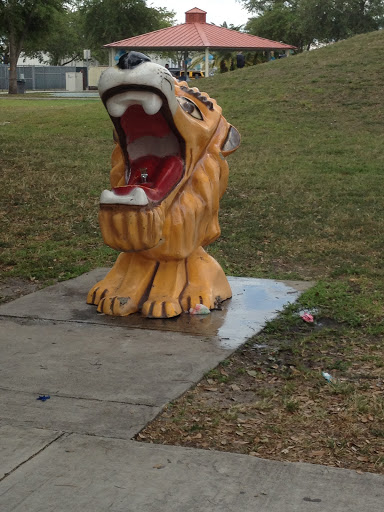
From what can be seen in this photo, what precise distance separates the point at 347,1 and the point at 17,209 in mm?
43672

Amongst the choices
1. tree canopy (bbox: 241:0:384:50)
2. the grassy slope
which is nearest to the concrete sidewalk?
the grassy slope

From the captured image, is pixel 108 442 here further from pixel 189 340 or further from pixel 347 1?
pixel 347 1

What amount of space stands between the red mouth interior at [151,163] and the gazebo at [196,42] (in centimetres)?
3041

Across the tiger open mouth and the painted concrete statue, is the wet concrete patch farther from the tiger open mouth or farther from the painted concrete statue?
the tiger open mouth

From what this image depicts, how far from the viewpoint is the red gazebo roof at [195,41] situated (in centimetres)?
3619

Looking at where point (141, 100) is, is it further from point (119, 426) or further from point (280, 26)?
point (280, 26)

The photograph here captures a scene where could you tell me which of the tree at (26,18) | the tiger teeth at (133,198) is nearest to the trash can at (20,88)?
the tree at (26,18)

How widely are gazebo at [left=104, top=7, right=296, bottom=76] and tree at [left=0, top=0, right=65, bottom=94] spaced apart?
387cm

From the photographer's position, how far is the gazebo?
119ft

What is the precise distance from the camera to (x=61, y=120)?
1939cm

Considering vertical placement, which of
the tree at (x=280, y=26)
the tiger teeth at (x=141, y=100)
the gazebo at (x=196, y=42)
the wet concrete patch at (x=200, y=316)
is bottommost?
the wet concrete patch at (x=200, y=316)

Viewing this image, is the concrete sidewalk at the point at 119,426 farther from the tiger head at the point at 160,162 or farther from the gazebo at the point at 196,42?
the gazebo at the point at 196,42

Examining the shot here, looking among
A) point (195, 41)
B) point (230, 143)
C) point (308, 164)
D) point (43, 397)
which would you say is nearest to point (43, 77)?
point (195, 41)

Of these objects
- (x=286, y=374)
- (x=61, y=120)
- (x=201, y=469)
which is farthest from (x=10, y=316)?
(x=61, y=120)
